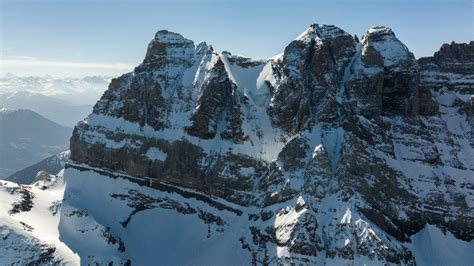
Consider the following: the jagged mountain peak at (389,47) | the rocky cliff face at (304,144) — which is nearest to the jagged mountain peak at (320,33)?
the rocky cliff face at (304,144)

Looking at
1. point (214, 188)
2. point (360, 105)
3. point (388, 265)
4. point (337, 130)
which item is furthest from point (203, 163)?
point (388, 265)

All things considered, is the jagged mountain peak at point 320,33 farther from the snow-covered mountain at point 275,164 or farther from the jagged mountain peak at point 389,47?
the jagged mountain peak at point 389,47

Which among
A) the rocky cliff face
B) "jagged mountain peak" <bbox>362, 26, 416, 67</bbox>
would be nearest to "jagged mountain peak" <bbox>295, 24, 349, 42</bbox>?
the rocky cliff face

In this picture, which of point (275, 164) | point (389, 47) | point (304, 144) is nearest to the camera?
point (304, 144)

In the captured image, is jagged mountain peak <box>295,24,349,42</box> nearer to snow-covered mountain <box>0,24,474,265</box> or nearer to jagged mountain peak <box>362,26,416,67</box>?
snow-covered mountain <box>0,24,474,265</box>

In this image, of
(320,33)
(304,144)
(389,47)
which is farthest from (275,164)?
(389,47)

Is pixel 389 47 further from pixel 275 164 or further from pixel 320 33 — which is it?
pixel 275 164
